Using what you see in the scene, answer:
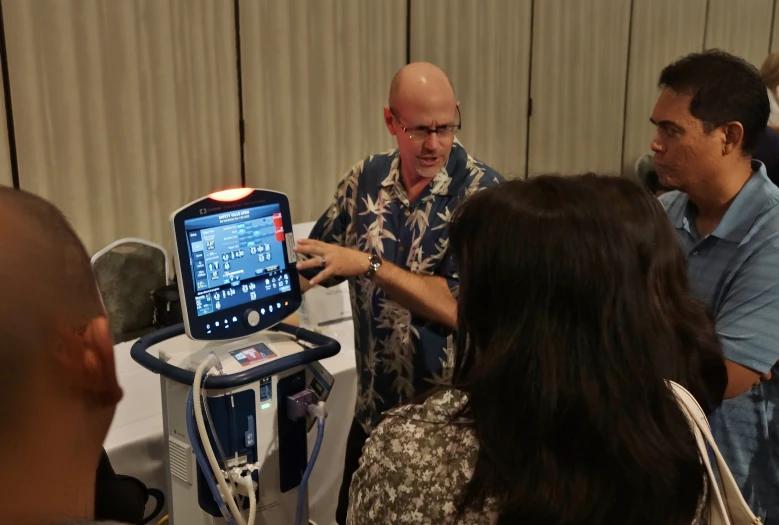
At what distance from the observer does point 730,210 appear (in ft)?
5.05

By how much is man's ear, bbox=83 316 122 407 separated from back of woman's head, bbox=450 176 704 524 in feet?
1.56

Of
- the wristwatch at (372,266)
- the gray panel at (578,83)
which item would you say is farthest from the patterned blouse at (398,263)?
the gray panel at (578,83)

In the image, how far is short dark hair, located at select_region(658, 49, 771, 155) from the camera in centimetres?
156

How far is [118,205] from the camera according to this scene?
3053mm

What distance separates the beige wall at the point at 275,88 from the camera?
2834 mm

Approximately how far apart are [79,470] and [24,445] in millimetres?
69

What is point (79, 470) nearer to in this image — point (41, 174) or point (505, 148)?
point (41, 174)

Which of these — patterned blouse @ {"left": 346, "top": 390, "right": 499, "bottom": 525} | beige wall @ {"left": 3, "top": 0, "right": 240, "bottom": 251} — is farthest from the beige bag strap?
beige wall @ {"left": 3, "top": 0, "right": 240, "bottom": 251}

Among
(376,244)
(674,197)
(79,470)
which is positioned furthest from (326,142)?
(79,470)

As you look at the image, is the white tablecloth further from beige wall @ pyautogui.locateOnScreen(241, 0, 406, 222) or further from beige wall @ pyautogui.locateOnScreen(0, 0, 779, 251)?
beige wall @ pyautogui.locateOnScreen(241, 0, 406, 222)

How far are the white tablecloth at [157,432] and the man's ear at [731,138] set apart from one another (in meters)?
1.31

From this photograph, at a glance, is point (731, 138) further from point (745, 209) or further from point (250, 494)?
point (250, 494)

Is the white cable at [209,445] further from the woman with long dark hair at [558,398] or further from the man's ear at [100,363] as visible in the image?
the man's ear at [100,363]

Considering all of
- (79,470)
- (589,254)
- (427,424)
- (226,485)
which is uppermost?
(589,254)
